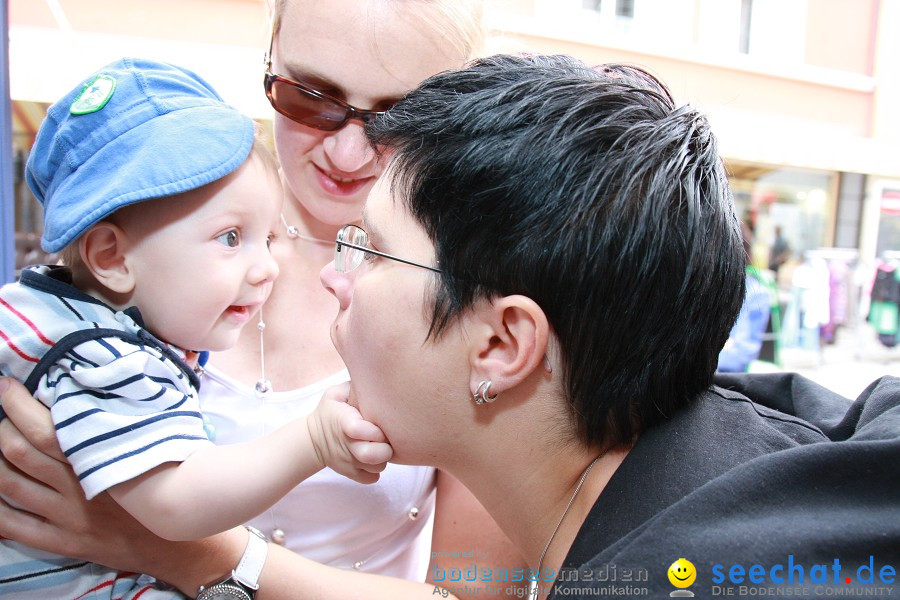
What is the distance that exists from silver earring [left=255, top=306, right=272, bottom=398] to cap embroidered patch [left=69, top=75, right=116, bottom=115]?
2.15 feet

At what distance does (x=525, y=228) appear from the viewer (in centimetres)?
112

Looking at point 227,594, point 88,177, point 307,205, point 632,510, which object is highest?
point 88,177

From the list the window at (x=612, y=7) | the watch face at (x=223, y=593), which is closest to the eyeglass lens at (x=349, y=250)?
the watch face at (x=223, y=593)

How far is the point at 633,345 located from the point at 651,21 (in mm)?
7563

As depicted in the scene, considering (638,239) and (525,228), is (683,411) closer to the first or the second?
(638,239)

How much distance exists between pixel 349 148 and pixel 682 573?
120 centimetres

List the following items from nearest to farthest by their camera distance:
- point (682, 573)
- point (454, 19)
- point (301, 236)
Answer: point (682, 573) → point (454, 19) → point (301, 236)

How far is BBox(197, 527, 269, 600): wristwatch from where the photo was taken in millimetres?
1425

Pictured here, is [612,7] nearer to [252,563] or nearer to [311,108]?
[311,108]

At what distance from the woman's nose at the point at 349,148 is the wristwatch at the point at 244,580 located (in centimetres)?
93

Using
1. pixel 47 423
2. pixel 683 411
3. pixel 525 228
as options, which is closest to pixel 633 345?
pixel 683 411

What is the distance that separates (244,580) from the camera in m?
1.46

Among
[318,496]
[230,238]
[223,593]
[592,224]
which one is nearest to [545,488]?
[592,224]

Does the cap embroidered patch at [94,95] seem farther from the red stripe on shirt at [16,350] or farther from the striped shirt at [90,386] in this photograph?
the red stripe on shirt at [16,350]
